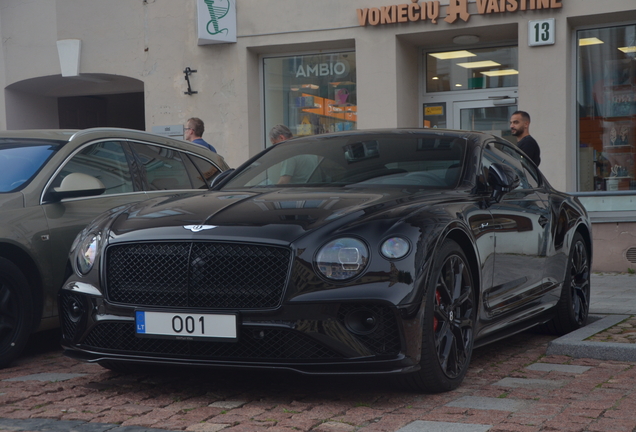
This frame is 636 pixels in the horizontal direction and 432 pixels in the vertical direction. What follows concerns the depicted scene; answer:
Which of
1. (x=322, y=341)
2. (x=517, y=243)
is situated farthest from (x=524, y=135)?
(x=322, y=341)

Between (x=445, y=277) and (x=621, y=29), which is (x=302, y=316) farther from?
(x=621, y=29)

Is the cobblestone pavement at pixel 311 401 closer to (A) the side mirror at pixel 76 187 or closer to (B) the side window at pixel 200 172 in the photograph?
(A) the side mirror at pixel 76 187

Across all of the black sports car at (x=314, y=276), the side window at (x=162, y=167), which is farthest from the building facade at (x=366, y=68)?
the black sports car at (x=314, y=276)

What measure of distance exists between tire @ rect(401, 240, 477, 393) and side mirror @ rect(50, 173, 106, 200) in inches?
99.0

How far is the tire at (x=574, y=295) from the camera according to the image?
21.5 feet

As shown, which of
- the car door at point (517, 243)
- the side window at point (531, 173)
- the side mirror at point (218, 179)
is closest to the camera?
the car door at point (517, 243)

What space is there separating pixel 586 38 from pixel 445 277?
30.0ft

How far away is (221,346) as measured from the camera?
165 inches

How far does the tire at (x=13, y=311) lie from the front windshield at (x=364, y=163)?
139 centimetres

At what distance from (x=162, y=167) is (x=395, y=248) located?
130 inches

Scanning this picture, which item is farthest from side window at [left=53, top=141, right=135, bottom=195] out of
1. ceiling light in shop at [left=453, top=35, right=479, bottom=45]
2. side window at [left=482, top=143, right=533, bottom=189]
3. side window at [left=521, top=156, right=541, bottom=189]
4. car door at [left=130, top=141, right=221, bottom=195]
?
ceiling light in shop at [left=453, top=35, right=479, bottom=45]

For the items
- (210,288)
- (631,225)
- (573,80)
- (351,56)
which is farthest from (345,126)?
(210,288)

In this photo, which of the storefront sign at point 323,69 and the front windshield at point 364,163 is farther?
the storefront sign at point 323,69

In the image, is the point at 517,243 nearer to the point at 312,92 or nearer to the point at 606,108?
the point at 606,108
